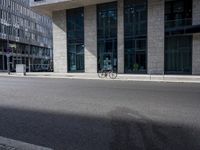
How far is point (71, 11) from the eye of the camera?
1308 inches

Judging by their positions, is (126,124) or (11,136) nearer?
(11,136)

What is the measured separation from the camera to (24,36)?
72500 mm

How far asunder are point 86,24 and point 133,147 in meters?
29.0

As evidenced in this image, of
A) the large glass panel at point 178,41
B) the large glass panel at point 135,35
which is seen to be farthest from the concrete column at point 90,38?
the large glass panel at point 178,41

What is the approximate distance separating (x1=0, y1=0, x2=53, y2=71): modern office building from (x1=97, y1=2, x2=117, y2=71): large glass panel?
2777cm

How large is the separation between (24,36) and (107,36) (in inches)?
1940

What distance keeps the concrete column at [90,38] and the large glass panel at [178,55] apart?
384 inches

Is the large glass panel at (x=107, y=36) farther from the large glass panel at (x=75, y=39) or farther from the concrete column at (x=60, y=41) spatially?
the concrete column at (x=60, y=41)

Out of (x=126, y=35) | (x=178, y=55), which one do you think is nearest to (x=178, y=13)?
(x=178, y=55)

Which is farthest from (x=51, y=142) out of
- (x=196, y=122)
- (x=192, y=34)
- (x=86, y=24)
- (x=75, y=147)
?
(x=86, y=24)

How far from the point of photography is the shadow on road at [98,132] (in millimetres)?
4480

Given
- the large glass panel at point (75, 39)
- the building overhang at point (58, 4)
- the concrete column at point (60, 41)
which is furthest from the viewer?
the concrete column at point (60, 41)

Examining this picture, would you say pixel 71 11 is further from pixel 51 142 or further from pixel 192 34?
pixel 51 142

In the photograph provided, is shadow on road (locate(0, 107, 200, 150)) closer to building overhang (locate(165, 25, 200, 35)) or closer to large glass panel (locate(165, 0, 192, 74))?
building overhang (locate(165, 25, 200, 35))
